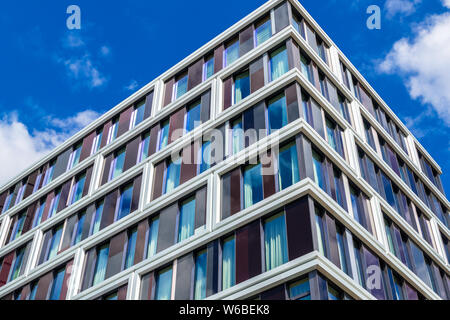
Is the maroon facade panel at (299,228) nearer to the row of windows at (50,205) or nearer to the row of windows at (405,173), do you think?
the row of windows at (405,173)

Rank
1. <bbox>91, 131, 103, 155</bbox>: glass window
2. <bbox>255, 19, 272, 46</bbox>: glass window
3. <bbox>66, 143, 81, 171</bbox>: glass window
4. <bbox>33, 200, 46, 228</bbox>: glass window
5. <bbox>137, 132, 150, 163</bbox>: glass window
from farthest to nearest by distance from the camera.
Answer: <bbox>66, 143, 81, 171</bbox>: glass window, <bbox>91, 131, 103, 155</bbox>: glass window, <bbox>33, 200, 46, 228</bbox>: glass window, <bbox>137, 132, 150, 163</bbox>: glass window, <bbox>255, 19, 272, 46</bbox>: glass window

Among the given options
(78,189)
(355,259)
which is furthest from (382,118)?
(78,189)

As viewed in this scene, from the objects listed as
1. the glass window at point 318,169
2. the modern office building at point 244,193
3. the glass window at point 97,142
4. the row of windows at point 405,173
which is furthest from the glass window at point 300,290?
the glass window at point 97,142

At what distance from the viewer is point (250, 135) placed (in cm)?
2803

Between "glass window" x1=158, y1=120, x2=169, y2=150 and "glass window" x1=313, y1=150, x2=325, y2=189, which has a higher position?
"glass window" x1=158, y1=120, x2=169, y2=150

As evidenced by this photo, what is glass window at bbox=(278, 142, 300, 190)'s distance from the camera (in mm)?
24344

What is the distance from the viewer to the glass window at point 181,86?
36.2 metres

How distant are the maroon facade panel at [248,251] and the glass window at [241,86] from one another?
9.21 meters

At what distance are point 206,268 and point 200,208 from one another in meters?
3.73

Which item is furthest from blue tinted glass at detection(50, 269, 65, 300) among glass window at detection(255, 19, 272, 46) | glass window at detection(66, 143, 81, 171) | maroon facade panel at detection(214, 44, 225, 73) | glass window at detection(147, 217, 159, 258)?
glass window at detection(255, 19, 272, 46)

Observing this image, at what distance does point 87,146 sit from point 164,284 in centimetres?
1733

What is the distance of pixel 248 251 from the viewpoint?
23391mm

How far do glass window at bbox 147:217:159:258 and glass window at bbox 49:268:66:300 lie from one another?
21.7 feet

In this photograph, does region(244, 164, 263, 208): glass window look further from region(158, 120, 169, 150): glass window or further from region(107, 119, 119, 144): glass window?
region(107, 119, 119, 144): glass window
